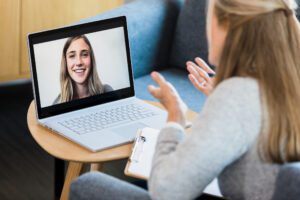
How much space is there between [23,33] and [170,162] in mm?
2146

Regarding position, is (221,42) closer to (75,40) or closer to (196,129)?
(196,129)

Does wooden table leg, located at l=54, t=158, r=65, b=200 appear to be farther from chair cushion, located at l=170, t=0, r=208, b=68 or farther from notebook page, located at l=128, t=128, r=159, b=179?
chair cushion, located at l=170, t=0, r=208, b=68

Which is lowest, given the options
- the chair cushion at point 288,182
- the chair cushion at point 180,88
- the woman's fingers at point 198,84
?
the chair cushion at point 180,88

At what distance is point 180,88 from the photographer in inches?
107

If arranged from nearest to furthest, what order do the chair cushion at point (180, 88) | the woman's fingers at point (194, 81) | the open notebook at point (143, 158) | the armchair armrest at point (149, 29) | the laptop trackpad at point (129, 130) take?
the open notebook at point (143, 158) < the laptop trackpad at point (129, 130) < the woman's fingers at point (194, 81) < the chair cushion at point (180, 88) < the armchair armrest at point (149, 29)

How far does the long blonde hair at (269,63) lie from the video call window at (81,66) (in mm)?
613

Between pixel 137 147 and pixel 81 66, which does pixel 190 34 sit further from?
pixel 137 147

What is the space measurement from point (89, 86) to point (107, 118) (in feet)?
0.38

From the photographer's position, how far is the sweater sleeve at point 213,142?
1.39 meters

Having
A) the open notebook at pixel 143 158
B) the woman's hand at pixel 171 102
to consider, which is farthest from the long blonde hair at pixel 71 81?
the woman's hand at pixel 171 102

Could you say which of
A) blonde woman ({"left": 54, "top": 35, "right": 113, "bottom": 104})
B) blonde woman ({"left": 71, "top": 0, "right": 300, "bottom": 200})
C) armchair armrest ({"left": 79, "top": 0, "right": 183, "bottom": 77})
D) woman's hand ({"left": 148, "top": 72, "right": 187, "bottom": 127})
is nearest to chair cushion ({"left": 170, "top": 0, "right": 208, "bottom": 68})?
armchair armrest ({"left": 79, "top": 0, "right": 183, "bottom": 77})

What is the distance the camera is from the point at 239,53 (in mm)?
1461

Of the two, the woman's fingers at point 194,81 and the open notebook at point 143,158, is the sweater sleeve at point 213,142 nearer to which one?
the open notebook at point 143,158

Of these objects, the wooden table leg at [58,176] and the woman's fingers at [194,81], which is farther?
the wooden table leg at [58,176]
